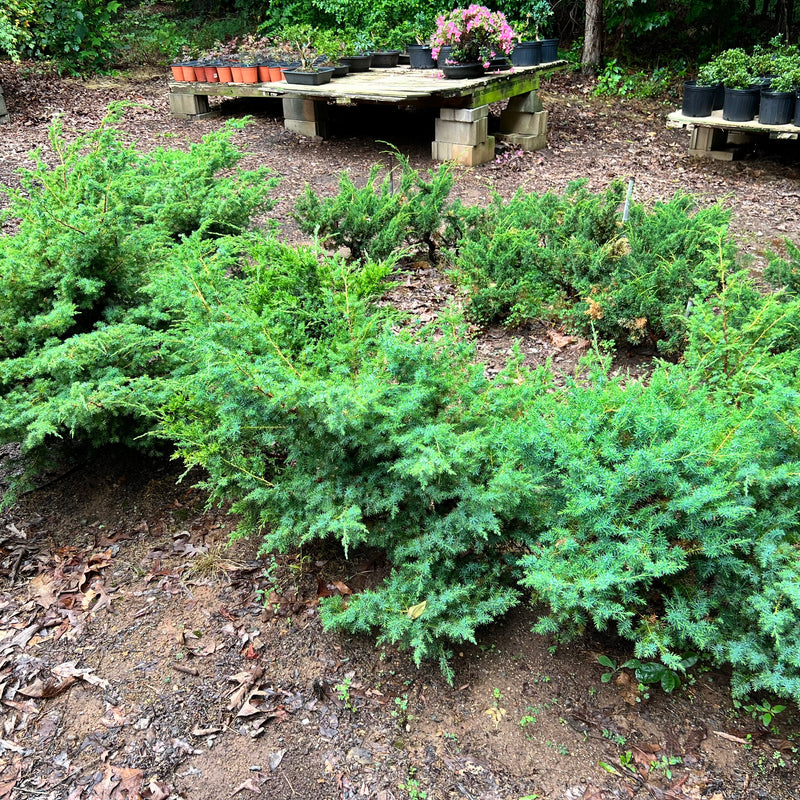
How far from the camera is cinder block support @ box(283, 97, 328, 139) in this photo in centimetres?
778

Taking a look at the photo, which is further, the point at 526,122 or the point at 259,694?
the point at 526,122

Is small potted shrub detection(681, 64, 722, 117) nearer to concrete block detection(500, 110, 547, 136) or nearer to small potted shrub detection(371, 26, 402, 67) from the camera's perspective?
concrete block detection(500, 110, 547, 136)

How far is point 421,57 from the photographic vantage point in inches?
318

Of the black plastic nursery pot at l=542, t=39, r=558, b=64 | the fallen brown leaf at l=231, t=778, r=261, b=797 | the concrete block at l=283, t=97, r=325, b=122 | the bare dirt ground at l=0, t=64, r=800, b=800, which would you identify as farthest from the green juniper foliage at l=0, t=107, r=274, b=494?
the black plastic nursery pot at l=542, t=39, r=558, b=64

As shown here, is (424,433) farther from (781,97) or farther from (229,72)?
(229,72)

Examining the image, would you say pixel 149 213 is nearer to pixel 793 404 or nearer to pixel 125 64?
pixel 793 404

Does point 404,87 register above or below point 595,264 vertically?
above

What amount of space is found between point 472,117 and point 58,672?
630cm

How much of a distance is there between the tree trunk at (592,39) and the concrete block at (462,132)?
15.0ft

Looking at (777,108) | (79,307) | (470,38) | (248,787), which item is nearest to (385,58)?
(470,38)

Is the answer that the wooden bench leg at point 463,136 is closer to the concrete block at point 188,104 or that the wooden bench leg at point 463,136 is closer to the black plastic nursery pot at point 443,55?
the black plastic nursery pot at point 443,55

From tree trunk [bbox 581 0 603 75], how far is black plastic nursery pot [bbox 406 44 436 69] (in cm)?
365

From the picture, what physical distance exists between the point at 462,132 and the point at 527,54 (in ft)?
6.02

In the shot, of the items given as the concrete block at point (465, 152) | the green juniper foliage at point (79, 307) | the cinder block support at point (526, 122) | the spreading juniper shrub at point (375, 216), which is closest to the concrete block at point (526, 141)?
the cinder block support at point (526, 122)
